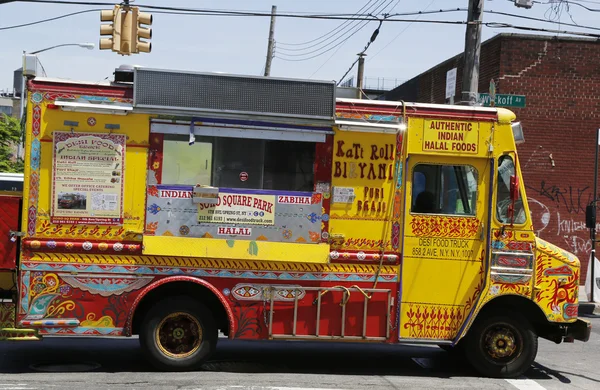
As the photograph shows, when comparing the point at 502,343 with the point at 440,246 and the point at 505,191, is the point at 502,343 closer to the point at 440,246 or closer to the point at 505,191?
the point at 440,246

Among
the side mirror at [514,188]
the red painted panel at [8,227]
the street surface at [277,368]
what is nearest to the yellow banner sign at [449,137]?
the side mirror at [514,188]

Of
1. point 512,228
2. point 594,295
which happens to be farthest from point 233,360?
point 594,295

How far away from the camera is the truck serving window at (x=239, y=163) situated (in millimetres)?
8047

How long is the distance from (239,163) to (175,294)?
1.55 metres

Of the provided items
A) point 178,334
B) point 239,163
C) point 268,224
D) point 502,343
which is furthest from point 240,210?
point 502,343

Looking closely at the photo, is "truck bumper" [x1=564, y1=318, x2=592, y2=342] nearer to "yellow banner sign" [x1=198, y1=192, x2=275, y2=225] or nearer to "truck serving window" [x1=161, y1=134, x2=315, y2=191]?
"truck serving window" [x1=161, y1=134, x2=315, y2=191]

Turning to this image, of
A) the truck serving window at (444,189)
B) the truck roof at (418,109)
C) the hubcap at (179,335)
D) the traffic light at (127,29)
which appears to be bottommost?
the hubcap at (179,335)

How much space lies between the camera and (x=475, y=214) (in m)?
8.51

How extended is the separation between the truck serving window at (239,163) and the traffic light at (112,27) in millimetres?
7475

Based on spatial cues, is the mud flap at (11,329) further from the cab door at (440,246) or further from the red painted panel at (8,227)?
the cab door at (440,246)

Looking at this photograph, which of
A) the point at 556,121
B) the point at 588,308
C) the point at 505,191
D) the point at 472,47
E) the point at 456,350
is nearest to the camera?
the point at 505,191

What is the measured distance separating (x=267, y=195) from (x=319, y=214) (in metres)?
0.59

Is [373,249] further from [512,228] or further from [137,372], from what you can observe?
[137,372]

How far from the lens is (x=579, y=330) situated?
8656 millimetres
